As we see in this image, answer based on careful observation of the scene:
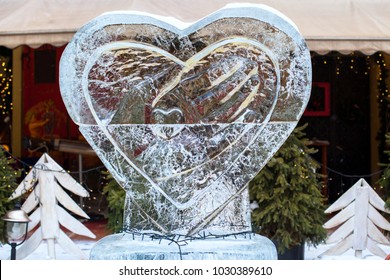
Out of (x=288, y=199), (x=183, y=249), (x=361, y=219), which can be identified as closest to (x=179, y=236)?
(x=183, y=249)

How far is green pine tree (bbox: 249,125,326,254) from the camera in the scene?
752 centimetres

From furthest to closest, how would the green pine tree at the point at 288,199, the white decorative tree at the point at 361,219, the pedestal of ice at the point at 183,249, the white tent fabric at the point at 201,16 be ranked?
the white tent fabric at the point at 201,16 < the white decorative tree at the point at 361,219 < the green pine tree at the point at 288,199 < the pedestal of ice at the point at 183,249

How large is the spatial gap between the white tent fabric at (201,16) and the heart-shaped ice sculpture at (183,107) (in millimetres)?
3298

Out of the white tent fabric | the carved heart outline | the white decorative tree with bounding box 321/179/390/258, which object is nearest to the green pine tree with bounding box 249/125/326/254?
the white decorative tree with bounding box 321/179/390/258

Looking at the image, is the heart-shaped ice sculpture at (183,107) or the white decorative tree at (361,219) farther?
the white decorative tree at (361,219)

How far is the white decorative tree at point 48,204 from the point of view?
25.6 feet

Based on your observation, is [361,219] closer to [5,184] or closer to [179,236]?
[179,236]

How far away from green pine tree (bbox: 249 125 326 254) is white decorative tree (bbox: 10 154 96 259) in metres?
1.67

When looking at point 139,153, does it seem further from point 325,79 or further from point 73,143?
point 325,79

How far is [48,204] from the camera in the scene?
7.80 meters

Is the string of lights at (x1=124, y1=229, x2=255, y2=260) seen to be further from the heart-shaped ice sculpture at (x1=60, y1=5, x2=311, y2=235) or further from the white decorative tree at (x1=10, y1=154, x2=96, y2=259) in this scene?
the white decorative tree at (x1=10, y1=154, x2=96, y2=259)

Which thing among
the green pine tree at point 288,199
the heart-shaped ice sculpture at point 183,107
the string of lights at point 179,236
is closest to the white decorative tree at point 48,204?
the green pine tree at point 288,199

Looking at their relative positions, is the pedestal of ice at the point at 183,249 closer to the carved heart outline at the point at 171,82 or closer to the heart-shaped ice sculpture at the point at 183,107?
the heart-shaped ice sculpture at the point at 183,107
